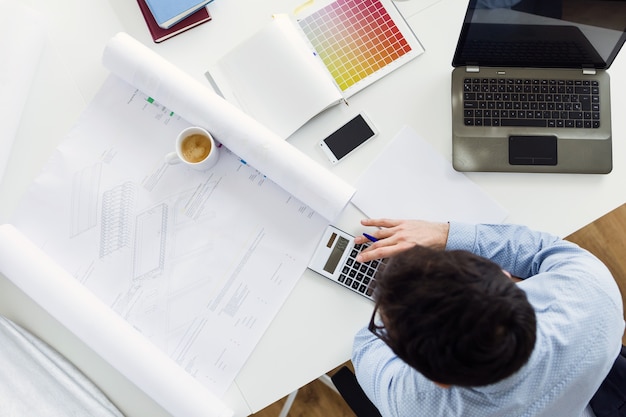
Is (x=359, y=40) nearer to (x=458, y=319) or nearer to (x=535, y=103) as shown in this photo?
(x=535, y=103)

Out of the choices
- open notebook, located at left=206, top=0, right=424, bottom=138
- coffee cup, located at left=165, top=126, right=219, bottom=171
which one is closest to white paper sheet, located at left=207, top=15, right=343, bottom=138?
open notebook, located at left=206, top=0, right=424, bottom=138

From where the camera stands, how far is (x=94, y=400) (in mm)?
963

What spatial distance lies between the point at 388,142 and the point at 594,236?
0.90 meters

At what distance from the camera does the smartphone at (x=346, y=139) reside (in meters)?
1.00

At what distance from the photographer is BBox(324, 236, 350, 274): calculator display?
962 mm

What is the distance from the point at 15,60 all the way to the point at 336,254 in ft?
2.36

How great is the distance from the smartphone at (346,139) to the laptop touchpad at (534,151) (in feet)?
0.89

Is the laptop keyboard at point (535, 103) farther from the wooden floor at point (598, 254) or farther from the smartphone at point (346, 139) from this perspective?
the wooden floor at point (598, 254)

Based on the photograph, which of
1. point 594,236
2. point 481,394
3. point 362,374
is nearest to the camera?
point 481,394

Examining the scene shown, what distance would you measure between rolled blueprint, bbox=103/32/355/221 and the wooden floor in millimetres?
758

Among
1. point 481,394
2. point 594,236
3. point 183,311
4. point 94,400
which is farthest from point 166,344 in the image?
point 594,236

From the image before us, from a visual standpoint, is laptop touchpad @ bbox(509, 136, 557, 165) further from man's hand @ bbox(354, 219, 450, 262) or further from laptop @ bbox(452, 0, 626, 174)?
man's hand @ bbox(354, 219, 450, 262)

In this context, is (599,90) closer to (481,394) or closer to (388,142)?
(388,142)

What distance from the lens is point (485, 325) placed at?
63 centimetres
